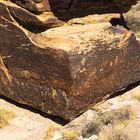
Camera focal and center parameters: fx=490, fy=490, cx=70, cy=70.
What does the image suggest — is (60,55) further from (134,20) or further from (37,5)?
(134,20)

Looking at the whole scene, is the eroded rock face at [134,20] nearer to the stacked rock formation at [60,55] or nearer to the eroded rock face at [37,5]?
the stacked rock formation at [60,55]

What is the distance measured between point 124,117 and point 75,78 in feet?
2.98

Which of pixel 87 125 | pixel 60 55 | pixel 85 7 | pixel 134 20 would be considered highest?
pixel 85 7

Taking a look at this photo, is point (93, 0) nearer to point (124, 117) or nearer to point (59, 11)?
point (59, 11)

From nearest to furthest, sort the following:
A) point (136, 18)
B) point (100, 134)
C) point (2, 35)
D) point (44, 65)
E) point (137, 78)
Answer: point (100, 134) < point (44, 65) < point (2, 35) < point (137, 78) < point (136, 18)

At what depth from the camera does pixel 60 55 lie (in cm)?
662

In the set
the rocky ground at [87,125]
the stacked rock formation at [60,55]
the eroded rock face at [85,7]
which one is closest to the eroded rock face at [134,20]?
the eroded rock face at [85,7]

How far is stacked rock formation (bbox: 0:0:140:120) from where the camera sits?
6734 mm

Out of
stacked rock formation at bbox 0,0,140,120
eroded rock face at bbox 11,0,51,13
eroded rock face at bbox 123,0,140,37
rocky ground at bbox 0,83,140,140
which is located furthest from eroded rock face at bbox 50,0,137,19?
eroded rock face at bbox 123,0,140,37

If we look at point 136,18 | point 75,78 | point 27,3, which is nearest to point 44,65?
point 75,78

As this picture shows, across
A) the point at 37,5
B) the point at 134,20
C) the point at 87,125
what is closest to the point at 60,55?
the point at 37,5

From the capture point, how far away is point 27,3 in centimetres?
700

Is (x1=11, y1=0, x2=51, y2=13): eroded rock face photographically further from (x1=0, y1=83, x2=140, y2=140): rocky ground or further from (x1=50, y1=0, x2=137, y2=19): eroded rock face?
(x1=0, y1=83, x2=140, y2=140): rocky ground

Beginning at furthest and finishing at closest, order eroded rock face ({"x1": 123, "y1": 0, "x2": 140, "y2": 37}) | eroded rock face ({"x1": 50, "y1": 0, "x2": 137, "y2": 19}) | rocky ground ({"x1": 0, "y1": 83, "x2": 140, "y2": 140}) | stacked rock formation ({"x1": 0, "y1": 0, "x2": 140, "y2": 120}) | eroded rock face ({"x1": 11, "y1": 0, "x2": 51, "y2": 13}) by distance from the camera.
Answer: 1. eroded rock face ({"x1": 123, "y1": 0, "x2": 140, "y2": 37})
2. eroded rock face ({"x1": 50, "y1": 0, "x2": 137, "y2": 19})
3. eroded rock face ({"x1": 11, "y1": 0, "x2": 51, "y2": 13})
4. stacked rock formation ({"x1": 0, "y1": 0, "x2": 140, "y2": 120})
5. rocky ground ({"x1": 0, "y1": 83, "x2": 140, "y2": 140})
